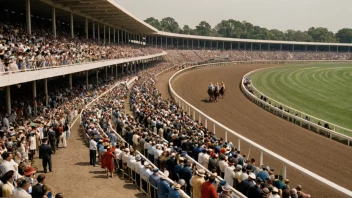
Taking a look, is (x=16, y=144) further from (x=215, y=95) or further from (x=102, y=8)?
(x=102, y=8)

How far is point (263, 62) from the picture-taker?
224ft

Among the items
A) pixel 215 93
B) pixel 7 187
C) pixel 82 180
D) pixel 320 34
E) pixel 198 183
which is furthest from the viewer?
pixel 320 34

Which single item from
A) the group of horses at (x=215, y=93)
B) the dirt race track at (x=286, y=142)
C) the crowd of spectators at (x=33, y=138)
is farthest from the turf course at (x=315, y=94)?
the crowd of spectators at (x=33, y=138)

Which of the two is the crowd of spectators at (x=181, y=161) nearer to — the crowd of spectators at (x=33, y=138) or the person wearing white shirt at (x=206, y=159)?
the person wearing white shirt at (x=206, y=159)

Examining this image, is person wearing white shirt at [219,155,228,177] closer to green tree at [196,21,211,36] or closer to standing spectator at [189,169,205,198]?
standing spectator at [189,169,205,198]

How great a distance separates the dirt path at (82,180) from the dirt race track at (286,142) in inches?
196

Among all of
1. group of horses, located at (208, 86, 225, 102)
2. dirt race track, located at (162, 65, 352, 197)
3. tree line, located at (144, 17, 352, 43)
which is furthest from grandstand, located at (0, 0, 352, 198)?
tree line, located at (144, 17, 352, 43)

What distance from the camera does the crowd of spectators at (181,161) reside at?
24.3 feet

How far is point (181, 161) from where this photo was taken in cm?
899

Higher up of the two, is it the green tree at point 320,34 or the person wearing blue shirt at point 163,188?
the green tree at point 320,34

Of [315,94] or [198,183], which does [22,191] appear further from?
[315,94]

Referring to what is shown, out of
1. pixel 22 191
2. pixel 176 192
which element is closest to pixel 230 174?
pixel 176 192

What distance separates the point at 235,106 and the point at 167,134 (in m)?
10.2

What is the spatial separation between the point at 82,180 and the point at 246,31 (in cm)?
14260
